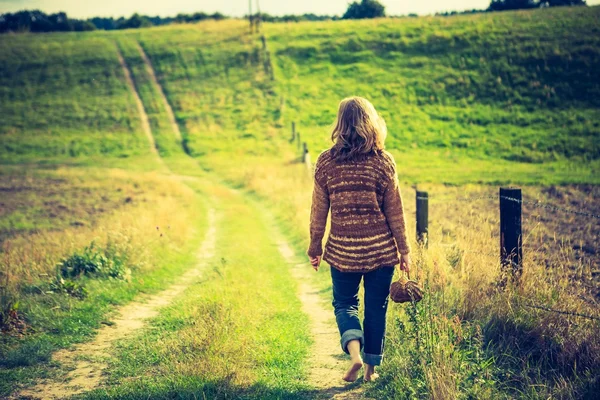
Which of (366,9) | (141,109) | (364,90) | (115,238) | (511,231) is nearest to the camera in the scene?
(511,231)

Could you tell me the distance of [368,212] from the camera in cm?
441

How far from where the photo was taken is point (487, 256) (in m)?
6.80

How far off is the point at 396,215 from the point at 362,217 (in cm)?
30

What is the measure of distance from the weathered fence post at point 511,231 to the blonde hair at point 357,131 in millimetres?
2240

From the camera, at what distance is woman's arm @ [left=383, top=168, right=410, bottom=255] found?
14.4 feet

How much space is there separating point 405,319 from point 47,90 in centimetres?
4487

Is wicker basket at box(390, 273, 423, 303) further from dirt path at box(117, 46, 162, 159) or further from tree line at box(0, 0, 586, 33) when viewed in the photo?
tree line at box(0, 0, 586, 33)

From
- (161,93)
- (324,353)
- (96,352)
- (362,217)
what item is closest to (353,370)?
(324,353)

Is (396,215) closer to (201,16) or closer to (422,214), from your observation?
(422,214)

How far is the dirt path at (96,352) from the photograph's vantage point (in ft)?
15.4

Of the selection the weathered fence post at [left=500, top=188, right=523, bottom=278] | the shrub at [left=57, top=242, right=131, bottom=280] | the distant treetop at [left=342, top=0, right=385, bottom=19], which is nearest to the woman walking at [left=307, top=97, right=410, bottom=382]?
the weathered fence post at [left=500, top=188, right=523, bottom=278]

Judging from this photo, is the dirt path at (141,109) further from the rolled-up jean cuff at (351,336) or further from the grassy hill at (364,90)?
the rolled-up jean cuff at (351,336)

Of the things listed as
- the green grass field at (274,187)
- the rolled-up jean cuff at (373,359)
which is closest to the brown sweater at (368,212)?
the green grass field at (274,187)

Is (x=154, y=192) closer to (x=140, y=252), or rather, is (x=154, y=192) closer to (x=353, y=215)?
(x=140, y=252)
